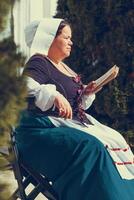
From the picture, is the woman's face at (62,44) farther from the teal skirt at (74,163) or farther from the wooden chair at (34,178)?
the wooden chair at (34,178)

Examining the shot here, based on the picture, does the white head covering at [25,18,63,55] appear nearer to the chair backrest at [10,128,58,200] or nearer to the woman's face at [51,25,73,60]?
the woman's face at [51,25,73,60]

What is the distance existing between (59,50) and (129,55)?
6.19 feet

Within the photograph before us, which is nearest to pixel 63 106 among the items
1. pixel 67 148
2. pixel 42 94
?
pixel 42 94

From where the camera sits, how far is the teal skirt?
377 centimetres

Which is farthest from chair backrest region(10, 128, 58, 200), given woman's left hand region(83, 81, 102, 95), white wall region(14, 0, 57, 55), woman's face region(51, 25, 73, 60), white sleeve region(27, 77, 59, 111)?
white wall region(14, 0, 57, 55)

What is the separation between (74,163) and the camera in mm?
3836

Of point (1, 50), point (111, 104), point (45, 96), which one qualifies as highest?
point (1, 50)

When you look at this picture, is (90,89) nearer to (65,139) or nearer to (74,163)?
(65,139)

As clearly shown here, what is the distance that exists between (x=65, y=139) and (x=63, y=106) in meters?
0.19

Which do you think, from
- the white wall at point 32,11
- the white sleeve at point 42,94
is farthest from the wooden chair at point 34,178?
the white wall at point 32,11

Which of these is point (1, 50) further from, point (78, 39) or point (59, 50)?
point (78, 39)

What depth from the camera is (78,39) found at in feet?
20.8

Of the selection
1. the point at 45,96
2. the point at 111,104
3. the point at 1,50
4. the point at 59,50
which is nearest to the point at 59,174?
the point at 45,96

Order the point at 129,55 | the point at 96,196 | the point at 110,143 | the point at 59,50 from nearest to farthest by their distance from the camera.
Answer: the point at 96,196 < the point at 110,143 < the point at 59,50 < the point at 129,55
